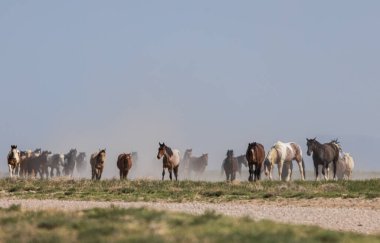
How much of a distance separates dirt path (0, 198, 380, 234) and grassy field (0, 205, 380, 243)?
10.7 ft

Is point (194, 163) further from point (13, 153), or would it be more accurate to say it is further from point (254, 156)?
point (254, 156)

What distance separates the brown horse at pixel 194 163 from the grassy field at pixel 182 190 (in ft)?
135

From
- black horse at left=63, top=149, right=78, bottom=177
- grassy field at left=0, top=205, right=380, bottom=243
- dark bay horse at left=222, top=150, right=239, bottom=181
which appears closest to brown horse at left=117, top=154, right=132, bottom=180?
dark bay horse at left=222, top=150, right=239, bottom=181

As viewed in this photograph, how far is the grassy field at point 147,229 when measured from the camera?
14742mm

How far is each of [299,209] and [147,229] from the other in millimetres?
11657

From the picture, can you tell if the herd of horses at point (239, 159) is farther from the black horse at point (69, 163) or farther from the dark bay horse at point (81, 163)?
the dark bay horse at point (81, 163)

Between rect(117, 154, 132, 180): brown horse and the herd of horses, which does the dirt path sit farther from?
rect(117, 154, 132, 180): brown horse

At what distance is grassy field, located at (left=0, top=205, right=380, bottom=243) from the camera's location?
14.7 m

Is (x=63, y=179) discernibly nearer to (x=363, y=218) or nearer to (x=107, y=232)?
(x=363, y=218)

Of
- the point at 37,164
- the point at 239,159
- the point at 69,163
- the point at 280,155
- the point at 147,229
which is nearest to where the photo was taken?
the point at 147,229

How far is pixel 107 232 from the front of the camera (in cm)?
1527

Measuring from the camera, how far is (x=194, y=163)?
3174 inches

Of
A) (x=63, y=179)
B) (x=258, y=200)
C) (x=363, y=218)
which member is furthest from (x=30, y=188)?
(x=363, y=218)

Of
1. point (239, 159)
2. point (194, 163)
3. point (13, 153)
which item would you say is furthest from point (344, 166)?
point (13, 153)
